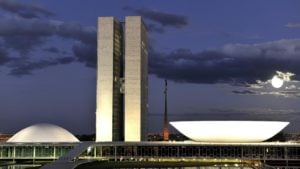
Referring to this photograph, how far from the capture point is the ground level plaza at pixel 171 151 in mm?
52344

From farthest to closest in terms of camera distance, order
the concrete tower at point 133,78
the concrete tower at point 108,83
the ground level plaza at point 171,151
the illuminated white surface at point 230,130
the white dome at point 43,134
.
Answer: the concrete tower at point 133,78, the concrete tower at point 108,83, the white dome at point 43,134, the ground level plaza at point 171,151, the illuminated white surface at point 230,130

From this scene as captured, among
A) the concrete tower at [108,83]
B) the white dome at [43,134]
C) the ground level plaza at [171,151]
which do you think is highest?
the concrete tower at [108,83]

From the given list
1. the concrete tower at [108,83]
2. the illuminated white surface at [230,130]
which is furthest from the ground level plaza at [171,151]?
the concrete tower at [108,83]

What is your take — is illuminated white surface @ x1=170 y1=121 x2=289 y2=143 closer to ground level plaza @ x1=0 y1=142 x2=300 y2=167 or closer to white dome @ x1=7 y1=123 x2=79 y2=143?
ground level plaza @ x1=0 y1=142 x2=300 y2=167

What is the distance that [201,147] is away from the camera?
53.3m

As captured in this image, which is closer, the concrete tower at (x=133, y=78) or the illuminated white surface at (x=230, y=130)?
the illuminated white surface at (x=230, y=130)

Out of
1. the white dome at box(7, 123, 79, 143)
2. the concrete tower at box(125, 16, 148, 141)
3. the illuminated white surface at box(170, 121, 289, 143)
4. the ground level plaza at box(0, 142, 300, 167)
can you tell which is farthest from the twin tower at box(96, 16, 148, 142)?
the illuminated white surface at box(170, 121, 289, 143)

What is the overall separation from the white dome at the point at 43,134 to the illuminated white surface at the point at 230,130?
16.7m

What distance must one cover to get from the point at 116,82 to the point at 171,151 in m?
18.2

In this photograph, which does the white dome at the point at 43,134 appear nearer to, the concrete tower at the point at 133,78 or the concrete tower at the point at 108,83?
the concrete tower at the point at 108,83

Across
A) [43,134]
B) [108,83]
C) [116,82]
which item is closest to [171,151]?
[43,134]

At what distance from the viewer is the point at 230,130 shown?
164 feet

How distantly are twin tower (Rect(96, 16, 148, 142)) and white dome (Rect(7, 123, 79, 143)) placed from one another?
4488 millimetres

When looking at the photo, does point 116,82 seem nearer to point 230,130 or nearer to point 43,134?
point 43,134
